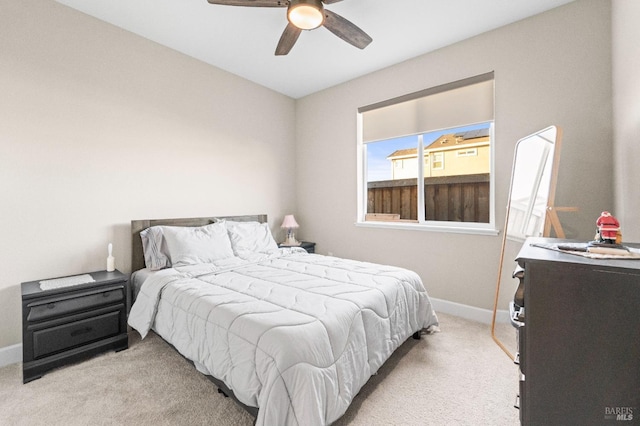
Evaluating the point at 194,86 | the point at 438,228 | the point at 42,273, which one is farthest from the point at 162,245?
the point at 438,228

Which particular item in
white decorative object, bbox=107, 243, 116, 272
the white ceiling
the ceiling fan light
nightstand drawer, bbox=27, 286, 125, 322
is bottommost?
nightstand drawer, bbox=27, 286, 125, 322

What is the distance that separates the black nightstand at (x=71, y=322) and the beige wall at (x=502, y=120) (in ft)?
8.37

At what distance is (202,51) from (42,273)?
100.0 inches

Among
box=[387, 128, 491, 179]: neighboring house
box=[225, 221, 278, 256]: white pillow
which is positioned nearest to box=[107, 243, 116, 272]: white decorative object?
box=[225, 221, 278, 256]: white pillow

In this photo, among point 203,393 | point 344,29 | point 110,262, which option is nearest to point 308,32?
point 344,29

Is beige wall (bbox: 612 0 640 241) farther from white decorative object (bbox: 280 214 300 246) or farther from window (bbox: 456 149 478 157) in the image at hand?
white decorative object (bbox: 280 214 300 246)

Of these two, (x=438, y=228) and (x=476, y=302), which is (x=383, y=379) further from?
(x=438, y=228)

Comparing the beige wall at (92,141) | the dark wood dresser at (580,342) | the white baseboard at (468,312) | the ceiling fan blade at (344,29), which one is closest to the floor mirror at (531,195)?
the white baseboard at (468,312)

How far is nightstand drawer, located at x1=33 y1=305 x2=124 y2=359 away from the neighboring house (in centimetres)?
328

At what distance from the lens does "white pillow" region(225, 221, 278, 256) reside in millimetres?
3045

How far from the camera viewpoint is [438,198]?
10.7ft

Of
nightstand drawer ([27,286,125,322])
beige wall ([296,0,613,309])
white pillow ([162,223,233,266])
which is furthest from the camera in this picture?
white pillow ([162,223,233,266])

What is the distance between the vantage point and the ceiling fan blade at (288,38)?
2.12 meters

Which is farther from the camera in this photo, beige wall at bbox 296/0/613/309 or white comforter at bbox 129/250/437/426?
beige wall at bbox 296/0/613/309
